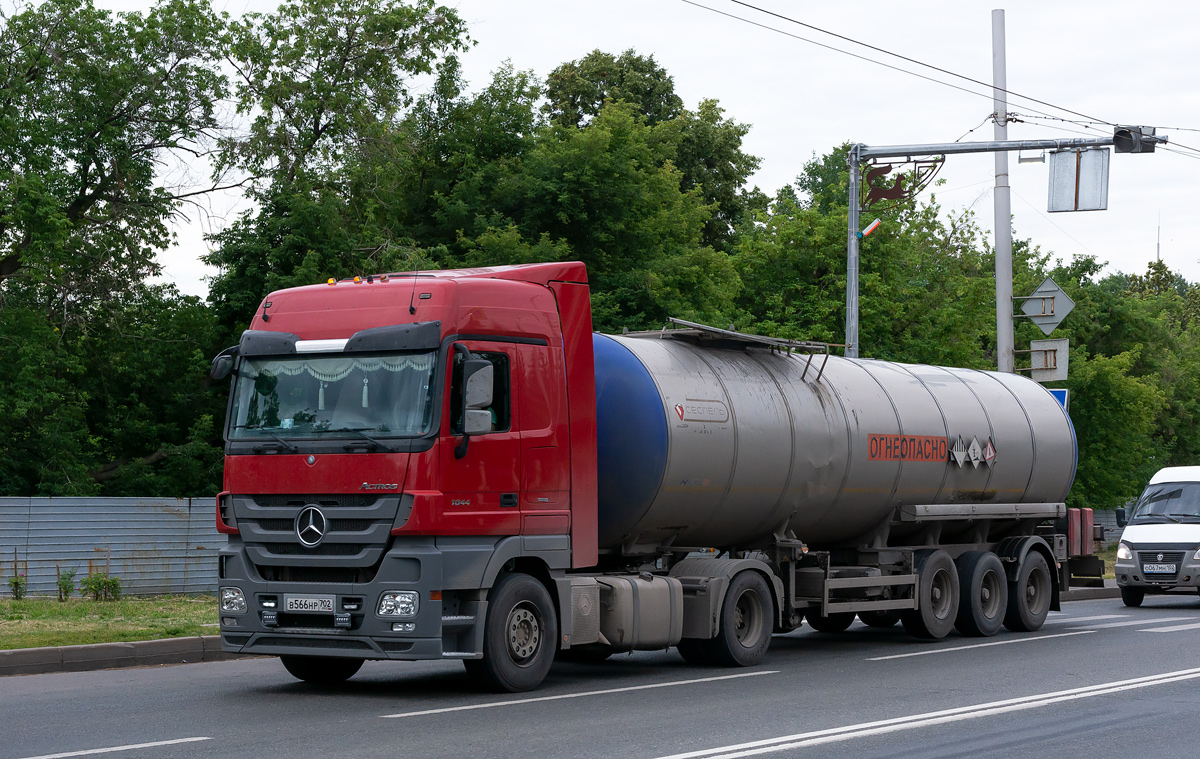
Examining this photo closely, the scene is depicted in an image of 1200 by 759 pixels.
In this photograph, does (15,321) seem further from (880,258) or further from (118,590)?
(880,258)

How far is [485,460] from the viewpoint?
37.2ft

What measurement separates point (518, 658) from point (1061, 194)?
1295 centimetres

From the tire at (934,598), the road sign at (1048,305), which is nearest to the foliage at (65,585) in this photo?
the tire at (934,598)

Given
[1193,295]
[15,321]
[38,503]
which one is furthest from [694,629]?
[1193,295]

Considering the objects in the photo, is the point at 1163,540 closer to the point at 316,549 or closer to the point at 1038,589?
the point at 1038,589

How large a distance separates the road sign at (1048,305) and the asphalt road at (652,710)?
10806 mm

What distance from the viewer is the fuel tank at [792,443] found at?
1321 centimetres

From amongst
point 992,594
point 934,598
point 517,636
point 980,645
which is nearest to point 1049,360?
point 992,594

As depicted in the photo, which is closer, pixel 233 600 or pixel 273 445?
pixel 273 445

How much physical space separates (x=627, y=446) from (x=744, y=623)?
2479 millimetres

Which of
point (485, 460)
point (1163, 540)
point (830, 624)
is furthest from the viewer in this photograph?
point (1163, 540)

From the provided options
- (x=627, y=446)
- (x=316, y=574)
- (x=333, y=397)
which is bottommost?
(x=316, y=574)

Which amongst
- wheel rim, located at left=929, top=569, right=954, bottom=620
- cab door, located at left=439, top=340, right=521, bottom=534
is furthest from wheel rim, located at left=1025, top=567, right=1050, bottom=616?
cab door, located at left=439, top=340, right=521, bottom=534

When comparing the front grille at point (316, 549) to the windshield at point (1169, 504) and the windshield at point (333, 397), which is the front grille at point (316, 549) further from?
the windshield at point (1169, 504)
